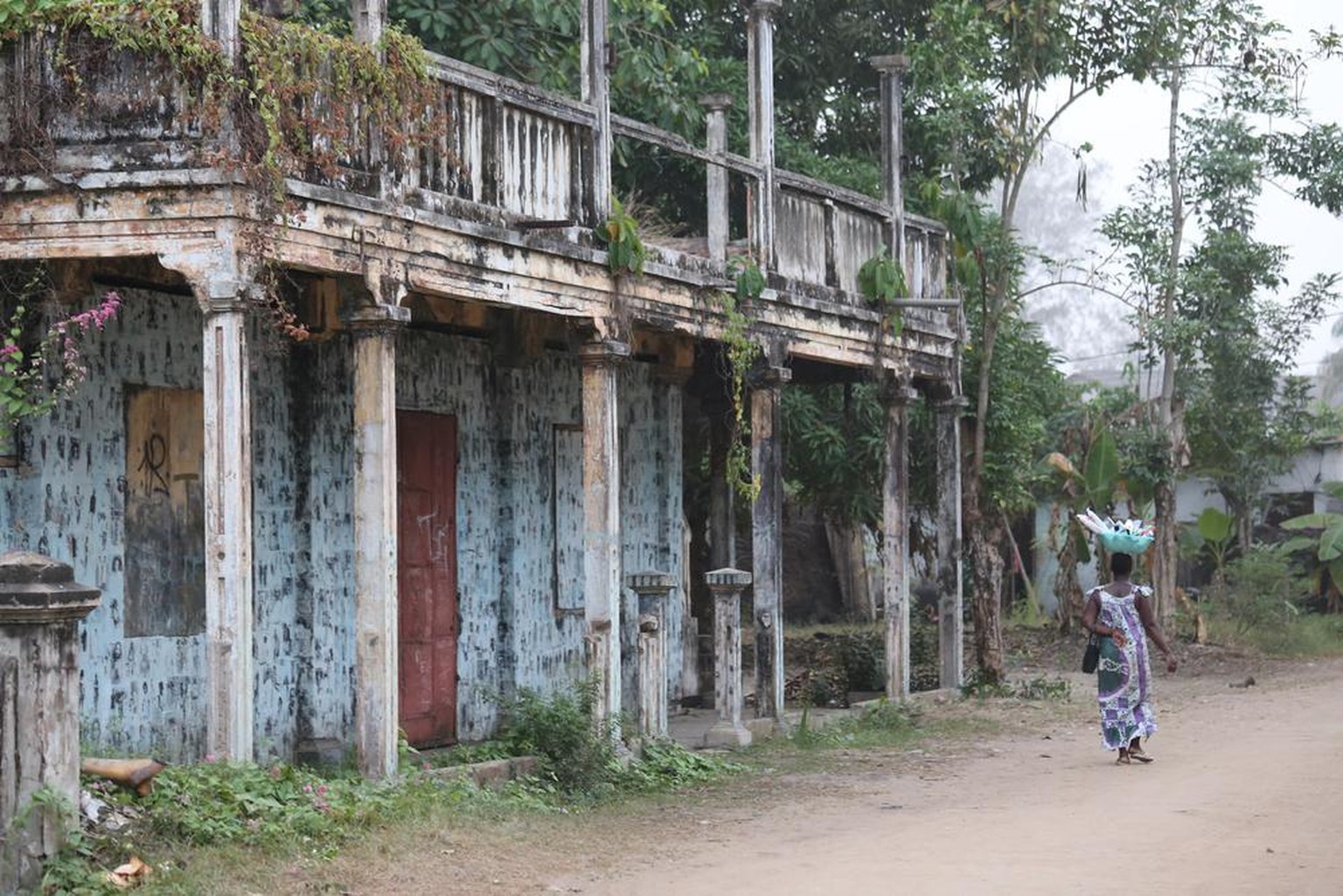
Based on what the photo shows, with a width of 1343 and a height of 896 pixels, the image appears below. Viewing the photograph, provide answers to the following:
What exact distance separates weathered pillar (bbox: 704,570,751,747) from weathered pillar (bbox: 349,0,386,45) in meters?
5.38

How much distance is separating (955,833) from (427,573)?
4.94 meters

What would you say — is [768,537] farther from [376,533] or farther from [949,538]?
[376,533]

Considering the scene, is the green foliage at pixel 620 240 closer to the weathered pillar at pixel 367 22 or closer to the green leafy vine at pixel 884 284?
the weathered pillar at pixel 367 22

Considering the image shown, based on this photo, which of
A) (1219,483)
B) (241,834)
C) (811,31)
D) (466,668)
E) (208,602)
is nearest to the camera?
(241,834)

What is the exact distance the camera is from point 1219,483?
28.9 m

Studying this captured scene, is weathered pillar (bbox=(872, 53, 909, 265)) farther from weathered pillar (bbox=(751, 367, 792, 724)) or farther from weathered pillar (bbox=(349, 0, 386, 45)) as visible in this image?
weathered pillar (bbox=(349, 0, 386, 45))

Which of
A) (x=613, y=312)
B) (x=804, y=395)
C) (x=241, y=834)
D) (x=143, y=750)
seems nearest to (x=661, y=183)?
(x=804, y=395)

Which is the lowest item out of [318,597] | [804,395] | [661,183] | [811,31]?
[318,597]

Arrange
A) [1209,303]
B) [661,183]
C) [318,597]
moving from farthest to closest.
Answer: [1209,303] → [661,183] → [318,597]

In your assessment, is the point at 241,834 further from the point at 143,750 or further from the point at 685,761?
the point at 685,761

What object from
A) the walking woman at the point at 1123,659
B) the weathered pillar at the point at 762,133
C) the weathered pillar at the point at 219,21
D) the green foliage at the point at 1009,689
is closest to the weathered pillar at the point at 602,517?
the weathered pillar at the point at 762,133

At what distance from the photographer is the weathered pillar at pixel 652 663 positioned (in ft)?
44.5

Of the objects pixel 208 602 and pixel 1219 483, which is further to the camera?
pixel 1219 483

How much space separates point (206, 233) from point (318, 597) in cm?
363
